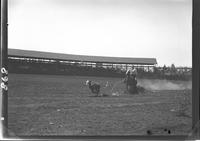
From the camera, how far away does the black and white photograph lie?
3545 mm

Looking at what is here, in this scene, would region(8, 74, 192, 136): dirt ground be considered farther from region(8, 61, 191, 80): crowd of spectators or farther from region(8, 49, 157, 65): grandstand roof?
region(8, 49, 157, 65): grandstand roof

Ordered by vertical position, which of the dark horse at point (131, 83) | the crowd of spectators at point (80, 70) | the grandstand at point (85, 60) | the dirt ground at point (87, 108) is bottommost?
the dirt ground at point (87, 108)

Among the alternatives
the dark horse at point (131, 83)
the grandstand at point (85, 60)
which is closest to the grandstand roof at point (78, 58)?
the grandstand at point (85, 60)

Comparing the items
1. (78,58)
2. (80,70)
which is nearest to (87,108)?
(80,70)

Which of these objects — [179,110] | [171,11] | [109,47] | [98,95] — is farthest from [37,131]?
[171,11]

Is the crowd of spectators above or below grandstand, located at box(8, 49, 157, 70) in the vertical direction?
below

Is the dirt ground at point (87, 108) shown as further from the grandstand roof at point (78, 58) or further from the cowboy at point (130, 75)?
the grandstand roof at point (78, 58)

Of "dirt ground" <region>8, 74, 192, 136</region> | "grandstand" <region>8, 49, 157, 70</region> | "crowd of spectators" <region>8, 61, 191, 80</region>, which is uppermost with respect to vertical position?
"grandstand" <region>8, 49, 157, 70</region>

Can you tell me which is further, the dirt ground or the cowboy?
the cowboy

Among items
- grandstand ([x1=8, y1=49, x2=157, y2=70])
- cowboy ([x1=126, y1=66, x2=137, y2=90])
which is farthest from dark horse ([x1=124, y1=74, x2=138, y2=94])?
grandstand ([x1=8, y1=49, x2=157, y2=70])

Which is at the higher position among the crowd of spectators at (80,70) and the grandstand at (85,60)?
the grandstand at (85,60)

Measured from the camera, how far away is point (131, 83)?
3.67 m

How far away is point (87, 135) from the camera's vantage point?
3582 millimetres

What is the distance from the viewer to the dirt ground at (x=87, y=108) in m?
3.55
